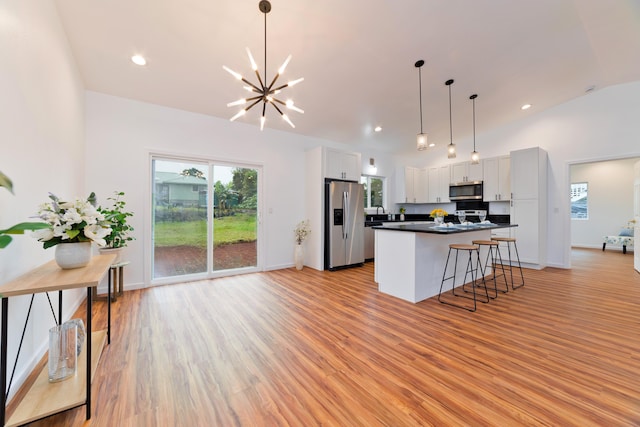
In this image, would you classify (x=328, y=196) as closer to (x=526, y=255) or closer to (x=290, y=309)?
(x=290, y=309)

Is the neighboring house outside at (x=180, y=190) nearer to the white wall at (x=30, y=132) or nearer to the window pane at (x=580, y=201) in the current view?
the white wall at (x=30, y=132)

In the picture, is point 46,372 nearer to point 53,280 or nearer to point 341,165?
point 53,280

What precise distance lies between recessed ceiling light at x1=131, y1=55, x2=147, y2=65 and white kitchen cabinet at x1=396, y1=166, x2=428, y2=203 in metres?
5.90

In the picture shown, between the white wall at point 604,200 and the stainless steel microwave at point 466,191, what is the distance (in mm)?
3169

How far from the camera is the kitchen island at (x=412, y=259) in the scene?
3.17 meters

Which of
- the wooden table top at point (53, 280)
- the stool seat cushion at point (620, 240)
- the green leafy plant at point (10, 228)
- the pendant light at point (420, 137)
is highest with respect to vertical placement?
the pendant light at point (420, 137)

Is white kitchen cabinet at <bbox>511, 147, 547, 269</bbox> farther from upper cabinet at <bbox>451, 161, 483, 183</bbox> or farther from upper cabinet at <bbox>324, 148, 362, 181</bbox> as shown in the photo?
upper cabinet at <bbox>324, 148, 362, 181</bbox>

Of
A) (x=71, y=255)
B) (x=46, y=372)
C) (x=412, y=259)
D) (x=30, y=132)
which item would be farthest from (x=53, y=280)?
(x=412, y=259)

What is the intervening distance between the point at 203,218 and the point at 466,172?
5.86 metres

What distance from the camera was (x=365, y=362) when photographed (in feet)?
6.28

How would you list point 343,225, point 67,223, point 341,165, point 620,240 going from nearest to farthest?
point 67,223, point 343,225, point 341,165, point 620,240

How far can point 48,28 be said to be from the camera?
6.92 feet

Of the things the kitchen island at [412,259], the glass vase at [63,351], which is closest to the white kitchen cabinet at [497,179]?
the kitchen island at [412,259]

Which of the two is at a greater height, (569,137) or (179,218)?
(569,137)
